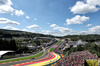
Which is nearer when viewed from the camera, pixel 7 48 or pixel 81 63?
pixel 81 63

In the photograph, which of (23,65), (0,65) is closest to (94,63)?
(23,65)

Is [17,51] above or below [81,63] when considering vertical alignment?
below

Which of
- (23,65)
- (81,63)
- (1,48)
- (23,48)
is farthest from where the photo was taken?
(23,48)

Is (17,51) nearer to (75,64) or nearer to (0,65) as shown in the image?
(0,65)

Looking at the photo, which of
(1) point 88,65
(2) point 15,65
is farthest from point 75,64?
(2) point 15,65

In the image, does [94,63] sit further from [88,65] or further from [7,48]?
[7,48]

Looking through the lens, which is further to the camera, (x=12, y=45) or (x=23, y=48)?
Answer: (x=23, y=48)

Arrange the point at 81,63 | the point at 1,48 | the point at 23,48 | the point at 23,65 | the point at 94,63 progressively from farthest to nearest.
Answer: the point at 23,48 → the point at 1,48 → the point at 23,65 → the point at 94,63 → the point at 81,63

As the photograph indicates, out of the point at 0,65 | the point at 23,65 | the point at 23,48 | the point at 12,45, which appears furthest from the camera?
the point at 23,48

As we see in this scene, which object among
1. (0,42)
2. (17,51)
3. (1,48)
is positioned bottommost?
(17,51)
